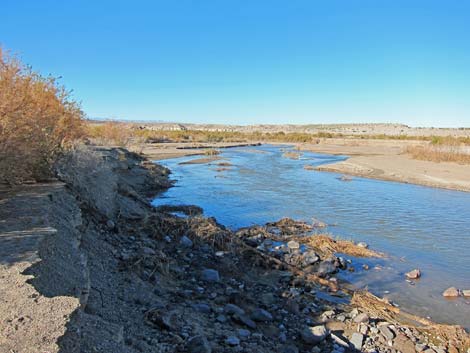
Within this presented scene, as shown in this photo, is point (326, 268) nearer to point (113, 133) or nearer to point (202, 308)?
point (202, 308)

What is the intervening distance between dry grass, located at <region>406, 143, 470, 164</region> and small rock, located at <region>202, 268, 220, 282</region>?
36517mm

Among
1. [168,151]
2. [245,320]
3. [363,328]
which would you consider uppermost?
[168,151]

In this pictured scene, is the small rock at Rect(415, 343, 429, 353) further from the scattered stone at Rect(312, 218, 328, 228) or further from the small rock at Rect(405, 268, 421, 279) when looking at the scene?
the scattered stone at Rect(312, 218, 328, 228)

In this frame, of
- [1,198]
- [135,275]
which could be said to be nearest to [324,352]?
[135,275]

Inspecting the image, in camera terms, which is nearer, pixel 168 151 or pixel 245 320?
pixel 245 320

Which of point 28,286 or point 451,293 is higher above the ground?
point 28,286

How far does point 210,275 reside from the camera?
29.0ft

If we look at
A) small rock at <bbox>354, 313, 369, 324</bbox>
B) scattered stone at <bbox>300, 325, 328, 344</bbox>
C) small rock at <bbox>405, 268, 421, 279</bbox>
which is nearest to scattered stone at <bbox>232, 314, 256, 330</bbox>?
scattered stone at <bbox>300, 325, 328, 344</bbox>

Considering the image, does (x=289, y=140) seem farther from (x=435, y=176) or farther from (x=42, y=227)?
(x=42, y=227)

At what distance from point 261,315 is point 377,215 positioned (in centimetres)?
1269

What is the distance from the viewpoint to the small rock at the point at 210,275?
28.6ft

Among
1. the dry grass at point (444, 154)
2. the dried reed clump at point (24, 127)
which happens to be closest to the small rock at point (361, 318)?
the dried reed clump at point (24, 127)

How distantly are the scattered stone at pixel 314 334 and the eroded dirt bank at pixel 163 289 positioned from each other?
22 millimetres

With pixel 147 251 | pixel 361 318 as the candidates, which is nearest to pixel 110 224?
pixel 147 251
